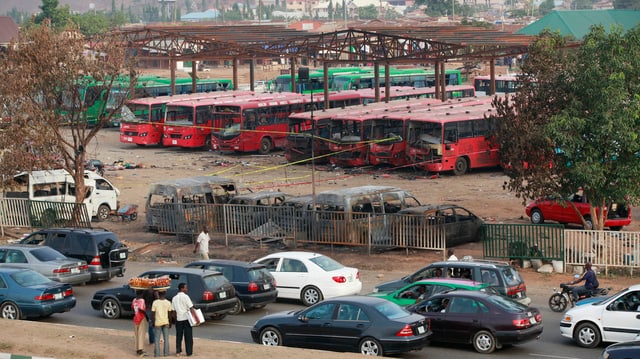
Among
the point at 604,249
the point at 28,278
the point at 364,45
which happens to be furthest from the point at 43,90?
the point at 364,45

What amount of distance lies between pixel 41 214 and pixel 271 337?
58.3ft

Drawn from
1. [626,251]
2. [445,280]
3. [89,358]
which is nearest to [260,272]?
[445,280]

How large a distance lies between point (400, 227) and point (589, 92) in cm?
633

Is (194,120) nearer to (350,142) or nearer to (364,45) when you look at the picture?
(364,45)

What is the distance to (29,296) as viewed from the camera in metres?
22.5

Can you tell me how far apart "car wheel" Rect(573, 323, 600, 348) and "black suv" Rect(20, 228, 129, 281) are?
12.4 metres

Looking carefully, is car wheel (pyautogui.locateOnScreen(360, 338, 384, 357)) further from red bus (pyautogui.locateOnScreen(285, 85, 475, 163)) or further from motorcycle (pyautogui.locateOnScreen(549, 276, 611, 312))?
red bus (pyautogui.locateOnScreen(285, 85, 475, 163))

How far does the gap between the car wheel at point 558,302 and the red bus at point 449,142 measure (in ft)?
77.0

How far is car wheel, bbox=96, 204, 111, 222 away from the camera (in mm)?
38531

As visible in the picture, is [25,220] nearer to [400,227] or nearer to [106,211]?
[106,211]

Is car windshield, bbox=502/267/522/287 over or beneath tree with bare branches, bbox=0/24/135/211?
beneath

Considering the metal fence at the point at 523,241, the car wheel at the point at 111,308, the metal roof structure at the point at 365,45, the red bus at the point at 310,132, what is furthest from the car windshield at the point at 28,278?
the metal roof structure at the point at 365,45

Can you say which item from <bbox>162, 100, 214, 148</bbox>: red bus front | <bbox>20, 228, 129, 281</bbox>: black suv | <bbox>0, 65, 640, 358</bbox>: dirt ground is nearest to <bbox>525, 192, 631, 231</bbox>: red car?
<bbox>0, 65, 640, 358</bbox>: dirt ground

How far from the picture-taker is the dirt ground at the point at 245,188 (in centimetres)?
1952
